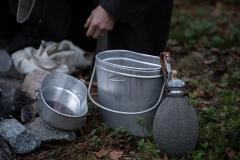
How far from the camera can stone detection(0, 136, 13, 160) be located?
8.21ft

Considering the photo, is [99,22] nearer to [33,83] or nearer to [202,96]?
[33,83]

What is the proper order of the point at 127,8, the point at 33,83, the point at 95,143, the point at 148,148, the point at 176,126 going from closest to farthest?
the point at 176,126, the point at 148,148, the point at 95,143, the point at 127,8, the point at 33,83

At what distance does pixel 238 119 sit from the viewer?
2703 mm

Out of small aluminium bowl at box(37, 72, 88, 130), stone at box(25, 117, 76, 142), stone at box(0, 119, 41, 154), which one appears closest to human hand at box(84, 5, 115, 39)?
small aluminium bowl at box(37, 72, 88, 130)

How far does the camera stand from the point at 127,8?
2.99m

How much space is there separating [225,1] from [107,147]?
A: 3.57m

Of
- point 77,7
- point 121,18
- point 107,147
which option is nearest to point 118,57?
point 121,18

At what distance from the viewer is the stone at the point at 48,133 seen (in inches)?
104

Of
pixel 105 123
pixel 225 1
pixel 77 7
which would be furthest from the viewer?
pixel 225 1

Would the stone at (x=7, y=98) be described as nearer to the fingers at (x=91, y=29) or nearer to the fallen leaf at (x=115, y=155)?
the fingers at (x=91, y=29)

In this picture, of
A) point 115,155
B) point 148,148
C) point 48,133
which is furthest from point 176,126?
point 48,133

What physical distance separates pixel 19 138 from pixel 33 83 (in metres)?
0.61

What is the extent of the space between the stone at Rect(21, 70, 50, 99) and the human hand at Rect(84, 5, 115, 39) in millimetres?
389

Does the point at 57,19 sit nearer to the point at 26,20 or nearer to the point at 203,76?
the point at 26,20
